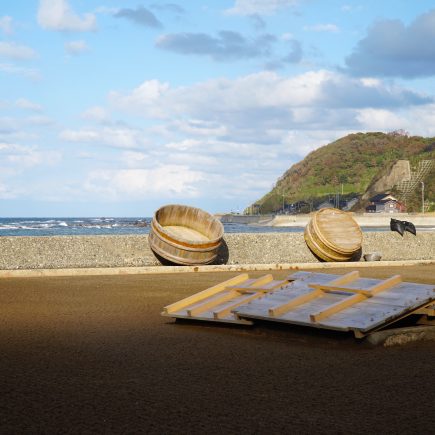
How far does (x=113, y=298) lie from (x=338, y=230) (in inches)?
432

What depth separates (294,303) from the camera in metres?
7.89

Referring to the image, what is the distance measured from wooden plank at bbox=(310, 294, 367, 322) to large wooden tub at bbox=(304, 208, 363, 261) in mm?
11922

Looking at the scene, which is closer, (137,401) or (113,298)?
(137,401)

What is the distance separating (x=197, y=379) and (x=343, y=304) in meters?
2.53

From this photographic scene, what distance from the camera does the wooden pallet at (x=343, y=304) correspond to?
283 inches

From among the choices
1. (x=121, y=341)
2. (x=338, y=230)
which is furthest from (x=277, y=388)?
(x=338, y=230)

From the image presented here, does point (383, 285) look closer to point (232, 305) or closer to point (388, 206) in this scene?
point (232, 305)

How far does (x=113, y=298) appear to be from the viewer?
11.1 m

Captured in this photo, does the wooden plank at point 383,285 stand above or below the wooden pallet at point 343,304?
above

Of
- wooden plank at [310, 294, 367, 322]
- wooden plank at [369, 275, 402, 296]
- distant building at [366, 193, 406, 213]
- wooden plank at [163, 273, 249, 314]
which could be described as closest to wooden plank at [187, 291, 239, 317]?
wooden plank at [163, 273, 249, 314]

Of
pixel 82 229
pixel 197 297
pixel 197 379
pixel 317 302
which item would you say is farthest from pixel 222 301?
pixel 82 229

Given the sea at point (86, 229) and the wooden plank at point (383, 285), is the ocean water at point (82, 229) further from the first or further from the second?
the wooden plank at point (383, 285)

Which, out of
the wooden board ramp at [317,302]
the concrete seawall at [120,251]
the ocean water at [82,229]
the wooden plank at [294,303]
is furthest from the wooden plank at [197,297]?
the ocean water at [82,229]

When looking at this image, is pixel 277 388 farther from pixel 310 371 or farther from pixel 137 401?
pixel 137 401
